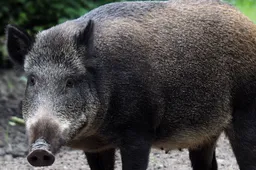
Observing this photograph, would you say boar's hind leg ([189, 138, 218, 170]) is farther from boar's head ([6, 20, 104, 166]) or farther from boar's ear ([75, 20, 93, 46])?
boar's ear ([75, 20, 93, 46])

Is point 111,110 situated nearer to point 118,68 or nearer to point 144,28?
point 118,68

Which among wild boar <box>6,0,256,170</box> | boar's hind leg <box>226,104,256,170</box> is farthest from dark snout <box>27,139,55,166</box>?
boar's hind leg <box>226,104,256,170</box>

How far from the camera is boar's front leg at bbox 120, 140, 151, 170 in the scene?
582 cm

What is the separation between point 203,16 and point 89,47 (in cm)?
123

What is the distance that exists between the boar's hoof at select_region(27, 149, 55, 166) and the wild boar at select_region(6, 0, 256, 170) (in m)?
0.18

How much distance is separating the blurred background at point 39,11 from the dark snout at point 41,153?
17.7ft

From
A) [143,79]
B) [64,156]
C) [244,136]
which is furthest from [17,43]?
[64,156]

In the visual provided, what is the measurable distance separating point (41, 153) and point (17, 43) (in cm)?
124

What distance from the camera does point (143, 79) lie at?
5.95 meters

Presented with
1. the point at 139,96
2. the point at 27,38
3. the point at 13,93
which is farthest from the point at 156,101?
the point at 13,93

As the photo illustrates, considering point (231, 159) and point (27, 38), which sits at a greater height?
point (27, 38)

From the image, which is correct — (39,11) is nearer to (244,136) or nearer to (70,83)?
(244,136)

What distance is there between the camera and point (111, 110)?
5797mm

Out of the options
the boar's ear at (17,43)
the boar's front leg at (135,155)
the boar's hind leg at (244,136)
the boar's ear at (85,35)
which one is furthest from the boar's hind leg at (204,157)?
the boar's ear at (17,43)
